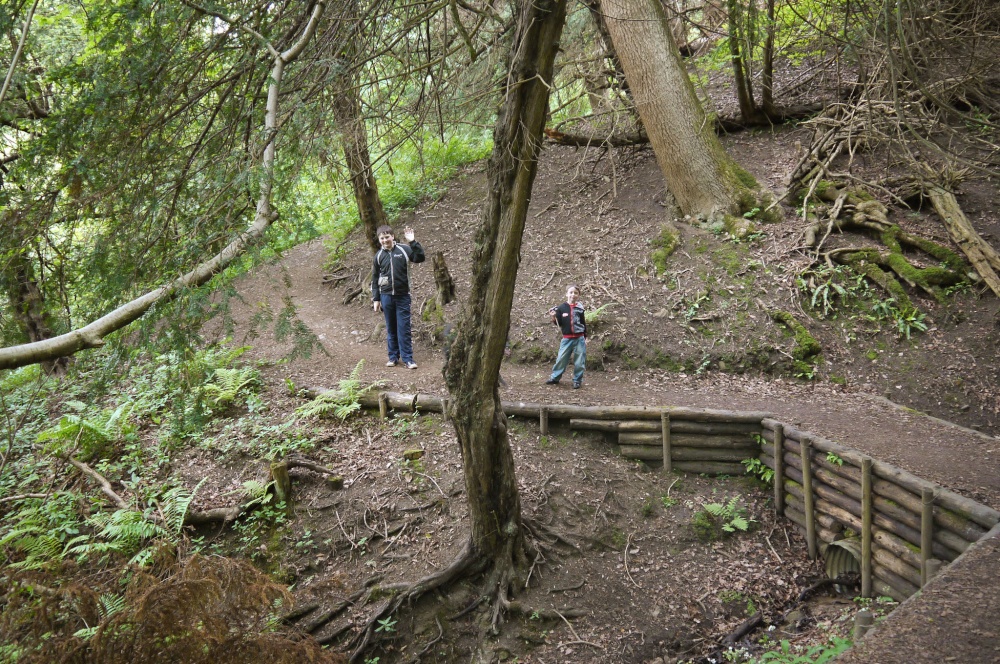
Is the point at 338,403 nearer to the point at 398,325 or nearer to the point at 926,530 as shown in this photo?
the point at 398,325

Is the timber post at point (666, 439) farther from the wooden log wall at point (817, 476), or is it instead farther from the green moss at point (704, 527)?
the green moss at point (704, 527)

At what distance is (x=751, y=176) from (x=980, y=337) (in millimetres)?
4627

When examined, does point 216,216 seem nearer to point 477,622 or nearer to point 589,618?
point 477,622

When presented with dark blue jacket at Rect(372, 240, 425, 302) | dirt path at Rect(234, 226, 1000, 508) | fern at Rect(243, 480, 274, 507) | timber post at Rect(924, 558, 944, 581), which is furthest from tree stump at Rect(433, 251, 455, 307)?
timber post at Rect(924, 558, 944, 581)

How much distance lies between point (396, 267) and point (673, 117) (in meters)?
5.70

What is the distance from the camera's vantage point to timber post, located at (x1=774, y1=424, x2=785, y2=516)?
7.65 m

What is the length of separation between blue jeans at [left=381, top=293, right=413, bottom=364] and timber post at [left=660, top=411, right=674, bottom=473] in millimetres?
4176

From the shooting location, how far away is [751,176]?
461 inches

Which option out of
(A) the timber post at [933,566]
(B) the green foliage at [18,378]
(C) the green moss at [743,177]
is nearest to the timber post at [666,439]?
(A) the timber post at [933,566]

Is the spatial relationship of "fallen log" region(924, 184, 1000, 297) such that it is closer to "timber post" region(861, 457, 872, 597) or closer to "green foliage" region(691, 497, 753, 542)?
"timber post" region(861, 457, 872, 597)

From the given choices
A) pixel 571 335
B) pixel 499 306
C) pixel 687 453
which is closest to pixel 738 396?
pixel 687 453

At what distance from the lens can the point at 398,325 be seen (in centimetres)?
1009

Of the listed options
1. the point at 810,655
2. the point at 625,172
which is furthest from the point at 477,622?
the point at 625,172

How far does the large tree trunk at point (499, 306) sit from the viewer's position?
5.03 meters
